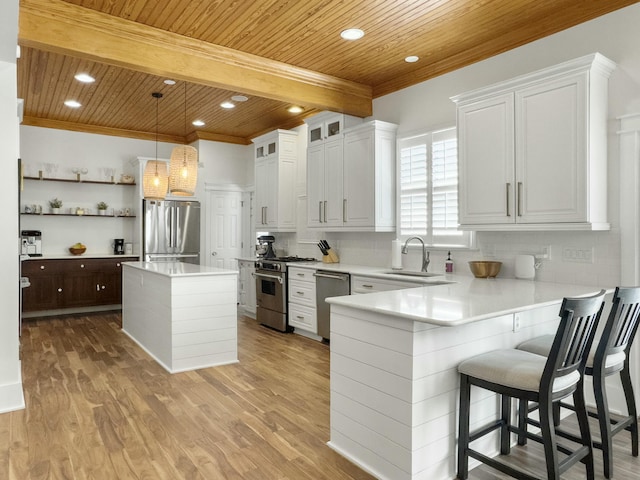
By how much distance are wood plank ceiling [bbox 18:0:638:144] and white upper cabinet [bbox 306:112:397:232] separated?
42cm

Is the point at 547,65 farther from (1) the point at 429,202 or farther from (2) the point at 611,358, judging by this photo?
(2) the point at 611,358

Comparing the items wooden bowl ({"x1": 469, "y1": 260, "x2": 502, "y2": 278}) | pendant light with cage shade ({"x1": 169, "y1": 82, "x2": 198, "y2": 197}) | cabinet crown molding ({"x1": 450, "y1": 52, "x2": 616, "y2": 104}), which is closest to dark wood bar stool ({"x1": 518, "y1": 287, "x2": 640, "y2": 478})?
wooden bowl ({"x1": 469, "y1": 260, "x2": 502, "y2": 278})

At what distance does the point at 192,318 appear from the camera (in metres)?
4.18

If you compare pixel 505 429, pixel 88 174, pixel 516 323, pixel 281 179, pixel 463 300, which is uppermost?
pixel 88 174

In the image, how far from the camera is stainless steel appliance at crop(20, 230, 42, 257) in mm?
6573

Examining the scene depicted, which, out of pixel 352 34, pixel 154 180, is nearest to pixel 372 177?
pixel 352 34

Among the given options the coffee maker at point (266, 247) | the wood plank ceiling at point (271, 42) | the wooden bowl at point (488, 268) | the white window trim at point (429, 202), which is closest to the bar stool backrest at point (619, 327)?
the wooden bowl at point (488, 268)

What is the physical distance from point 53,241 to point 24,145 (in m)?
1.52

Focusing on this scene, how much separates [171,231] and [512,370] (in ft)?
20.8

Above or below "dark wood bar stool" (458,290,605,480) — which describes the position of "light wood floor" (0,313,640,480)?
below

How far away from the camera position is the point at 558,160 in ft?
10.4

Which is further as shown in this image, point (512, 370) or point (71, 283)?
point (71, 283)

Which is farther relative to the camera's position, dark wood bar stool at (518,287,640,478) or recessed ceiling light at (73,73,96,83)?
recessed ceiling light at (73,73,96,83)

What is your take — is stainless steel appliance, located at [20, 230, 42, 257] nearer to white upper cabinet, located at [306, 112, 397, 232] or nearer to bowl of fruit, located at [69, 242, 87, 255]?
bowl of fruit, located at [69, 242, 87, 255]
